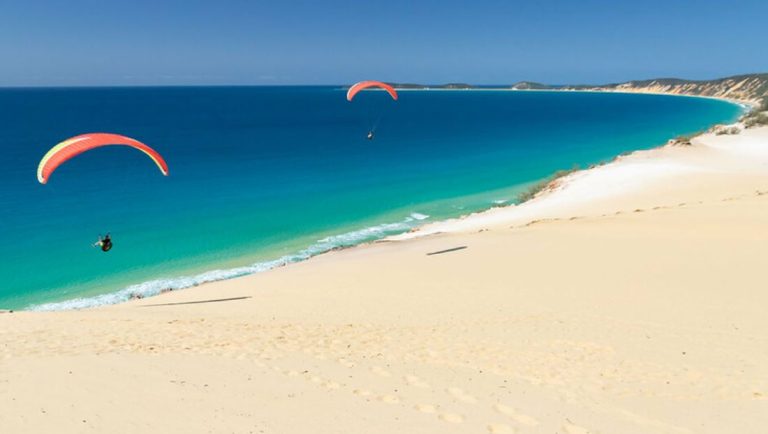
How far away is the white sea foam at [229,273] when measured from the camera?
61.6 ft

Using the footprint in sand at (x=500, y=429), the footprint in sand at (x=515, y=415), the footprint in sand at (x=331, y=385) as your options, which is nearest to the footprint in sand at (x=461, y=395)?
the footprint in sand at (x=515, y=415)

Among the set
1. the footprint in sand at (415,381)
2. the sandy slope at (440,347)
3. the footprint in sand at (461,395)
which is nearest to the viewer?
the sandy slope at (440,347)

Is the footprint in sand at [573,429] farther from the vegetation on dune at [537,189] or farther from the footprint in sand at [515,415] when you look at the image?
the vegetation on dune at [537,189]

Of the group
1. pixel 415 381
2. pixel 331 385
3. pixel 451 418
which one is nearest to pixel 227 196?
pixel 331 385

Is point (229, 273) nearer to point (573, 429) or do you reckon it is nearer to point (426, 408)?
point (426, 408)

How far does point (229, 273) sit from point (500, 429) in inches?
707

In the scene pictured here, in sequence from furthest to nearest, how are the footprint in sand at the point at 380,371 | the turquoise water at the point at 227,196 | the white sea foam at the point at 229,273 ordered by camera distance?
the turquoise water at the point at 227,196 < the white sea foam at the point at 229,273 < the footprint in sand at the point at 380,371

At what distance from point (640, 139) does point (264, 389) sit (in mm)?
79404

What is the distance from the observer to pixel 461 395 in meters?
6.94

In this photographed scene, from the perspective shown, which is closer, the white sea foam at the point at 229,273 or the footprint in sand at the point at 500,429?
the footprint in sand at the point at 500,429

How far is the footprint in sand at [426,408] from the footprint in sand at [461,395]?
0.52 metres

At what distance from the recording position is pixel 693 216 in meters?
21.3

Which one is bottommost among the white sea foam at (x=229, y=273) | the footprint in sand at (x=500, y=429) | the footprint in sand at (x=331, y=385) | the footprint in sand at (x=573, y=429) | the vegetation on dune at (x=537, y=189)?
the vegetation on dune at (x=537, y=189)

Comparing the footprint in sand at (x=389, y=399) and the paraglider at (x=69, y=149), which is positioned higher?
the paraglider at (x=69, y=149)
